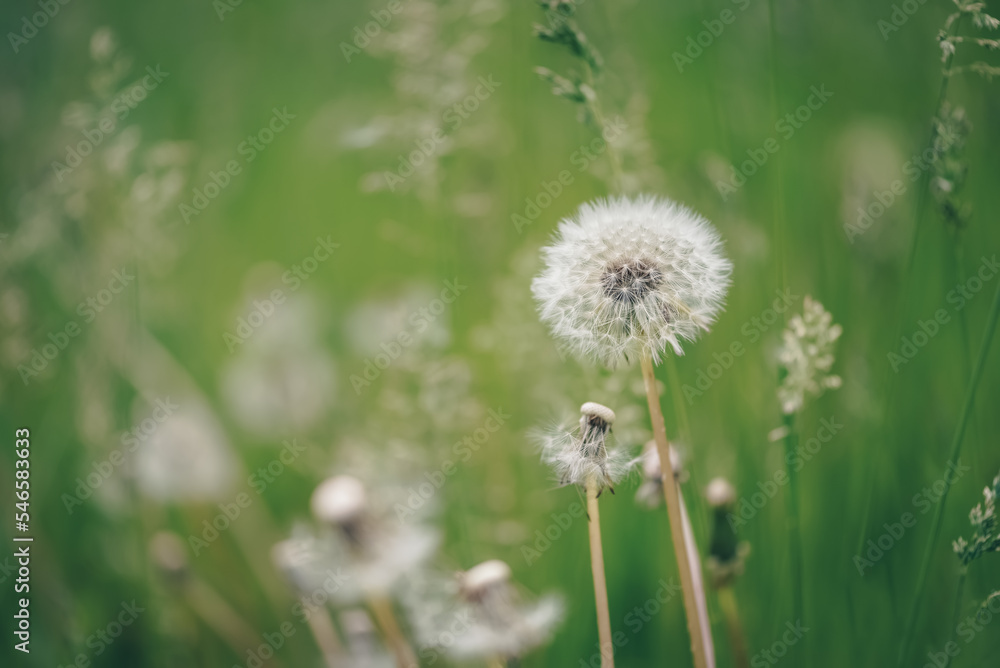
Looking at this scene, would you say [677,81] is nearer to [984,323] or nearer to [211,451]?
[984,323]

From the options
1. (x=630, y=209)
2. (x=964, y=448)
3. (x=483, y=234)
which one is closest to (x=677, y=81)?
(x=483, y=234)

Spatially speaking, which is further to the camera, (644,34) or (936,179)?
(644,34)

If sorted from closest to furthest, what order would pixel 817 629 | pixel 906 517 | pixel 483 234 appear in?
pixel 817 629 < pixel 906 517 < pixel 483 234
